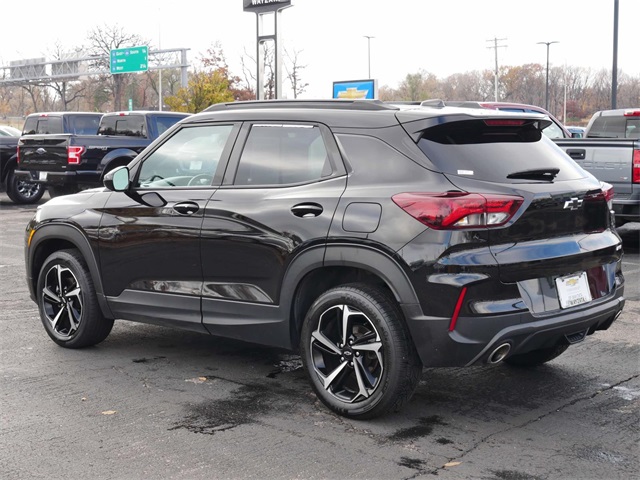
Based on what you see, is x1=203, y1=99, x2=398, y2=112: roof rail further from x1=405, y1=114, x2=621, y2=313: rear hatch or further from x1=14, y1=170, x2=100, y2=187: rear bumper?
x1=14, y1=170, x2=100, y2=187: rear bumper

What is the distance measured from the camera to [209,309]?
5.53m

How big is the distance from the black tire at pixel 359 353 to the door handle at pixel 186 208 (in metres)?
1.14

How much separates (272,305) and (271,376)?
2.54 ft

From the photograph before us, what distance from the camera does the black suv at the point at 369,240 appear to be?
4480 mm

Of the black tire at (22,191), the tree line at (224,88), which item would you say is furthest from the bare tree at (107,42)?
the black tire at (22,191)

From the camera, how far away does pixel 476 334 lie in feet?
14.6

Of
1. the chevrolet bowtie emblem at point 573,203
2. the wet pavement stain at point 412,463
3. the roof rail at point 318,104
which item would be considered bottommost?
the wet pavement stain at point 412,463

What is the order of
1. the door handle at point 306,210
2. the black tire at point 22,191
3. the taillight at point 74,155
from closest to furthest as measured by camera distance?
the door handle at point 306,210
the taillight at point 74,155
the black tire at point 22,191

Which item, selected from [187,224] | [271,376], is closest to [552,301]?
[271,376]

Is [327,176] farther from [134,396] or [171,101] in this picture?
[171,101]

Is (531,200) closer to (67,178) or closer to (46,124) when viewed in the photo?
(67,178)

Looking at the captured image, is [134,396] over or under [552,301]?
under

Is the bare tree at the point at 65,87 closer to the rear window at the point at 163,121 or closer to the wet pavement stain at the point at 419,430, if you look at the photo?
the rear window at the point at 163,121

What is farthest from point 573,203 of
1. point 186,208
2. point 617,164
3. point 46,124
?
point 46,124
